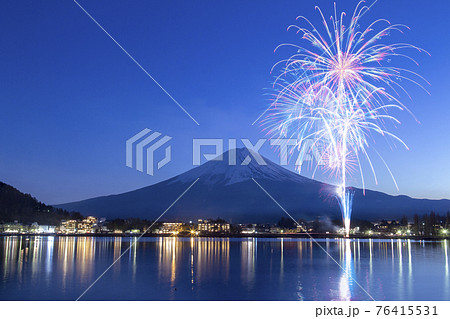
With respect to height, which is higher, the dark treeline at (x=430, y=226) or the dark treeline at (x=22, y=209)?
the dark treeline at (x=22, y=209)

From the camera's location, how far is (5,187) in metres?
121

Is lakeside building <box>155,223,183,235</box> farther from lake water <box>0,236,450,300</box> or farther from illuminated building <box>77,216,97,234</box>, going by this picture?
lake water <box>0,236,450,300</box>

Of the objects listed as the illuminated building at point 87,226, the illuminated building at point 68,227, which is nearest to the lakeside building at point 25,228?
the illuminated building at point 68,227

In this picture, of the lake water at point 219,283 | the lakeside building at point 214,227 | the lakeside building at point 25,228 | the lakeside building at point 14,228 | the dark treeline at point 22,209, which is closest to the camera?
the lake water at point 219,283

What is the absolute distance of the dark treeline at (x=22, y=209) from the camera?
116 metres

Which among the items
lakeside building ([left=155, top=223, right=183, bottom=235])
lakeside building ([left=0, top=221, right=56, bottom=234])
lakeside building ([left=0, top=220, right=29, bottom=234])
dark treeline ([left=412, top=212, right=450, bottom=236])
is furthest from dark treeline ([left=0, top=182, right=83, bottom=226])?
dark treeline ([left=412, top=212, right=450, bottom=236])

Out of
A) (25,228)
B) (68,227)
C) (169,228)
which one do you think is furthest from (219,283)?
(169,228)

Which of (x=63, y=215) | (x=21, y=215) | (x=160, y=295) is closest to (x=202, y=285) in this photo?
(x=160, y=295)

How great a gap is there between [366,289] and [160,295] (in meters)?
8.18

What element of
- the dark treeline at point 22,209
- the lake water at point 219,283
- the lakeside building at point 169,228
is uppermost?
the dark treeline at point 22,209

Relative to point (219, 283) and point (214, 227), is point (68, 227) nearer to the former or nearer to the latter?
point (214, 227)

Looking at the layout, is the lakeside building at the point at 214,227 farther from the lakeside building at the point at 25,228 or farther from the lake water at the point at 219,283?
the lake water at the point at 219,283

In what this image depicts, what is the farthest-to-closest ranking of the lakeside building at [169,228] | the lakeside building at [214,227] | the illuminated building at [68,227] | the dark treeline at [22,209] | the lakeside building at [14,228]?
the lakeside building at [214,227] → the lakeside building at [169,228] → the illuminated building at [68,227] → the dark treeline at [22,209] → the lakeside building at [14,228]
